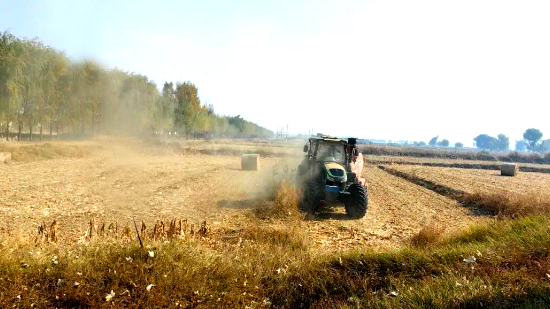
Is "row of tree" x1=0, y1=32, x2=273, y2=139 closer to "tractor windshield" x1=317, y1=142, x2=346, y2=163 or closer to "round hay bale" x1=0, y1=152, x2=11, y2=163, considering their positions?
"round hay bale" x1=0, y1=152, x2=11, y2=163

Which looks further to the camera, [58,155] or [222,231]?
[58,155]

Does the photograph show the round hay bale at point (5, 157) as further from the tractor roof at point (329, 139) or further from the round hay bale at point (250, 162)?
the tractor roof at point (329, 139)

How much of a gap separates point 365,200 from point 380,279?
22.5 ft

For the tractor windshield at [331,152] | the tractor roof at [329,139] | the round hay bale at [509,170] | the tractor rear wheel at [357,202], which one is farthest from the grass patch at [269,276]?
the round hay bale at [509,170]

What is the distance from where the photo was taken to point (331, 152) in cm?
1394

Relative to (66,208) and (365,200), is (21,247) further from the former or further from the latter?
(365,200)

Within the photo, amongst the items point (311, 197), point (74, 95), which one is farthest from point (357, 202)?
point (74, 95)

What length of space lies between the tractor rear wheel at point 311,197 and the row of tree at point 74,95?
7.02 m

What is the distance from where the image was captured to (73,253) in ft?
19.0

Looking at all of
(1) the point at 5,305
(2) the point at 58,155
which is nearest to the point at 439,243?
(1) the point at 5,305

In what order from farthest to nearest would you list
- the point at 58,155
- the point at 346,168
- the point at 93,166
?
the point at 58,155 < the point at 93,166 < the point at 346,168

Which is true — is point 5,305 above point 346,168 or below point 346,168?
below

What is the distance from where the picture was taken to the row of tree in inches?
516

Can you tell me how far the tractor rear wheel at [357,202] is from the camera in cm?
1241
